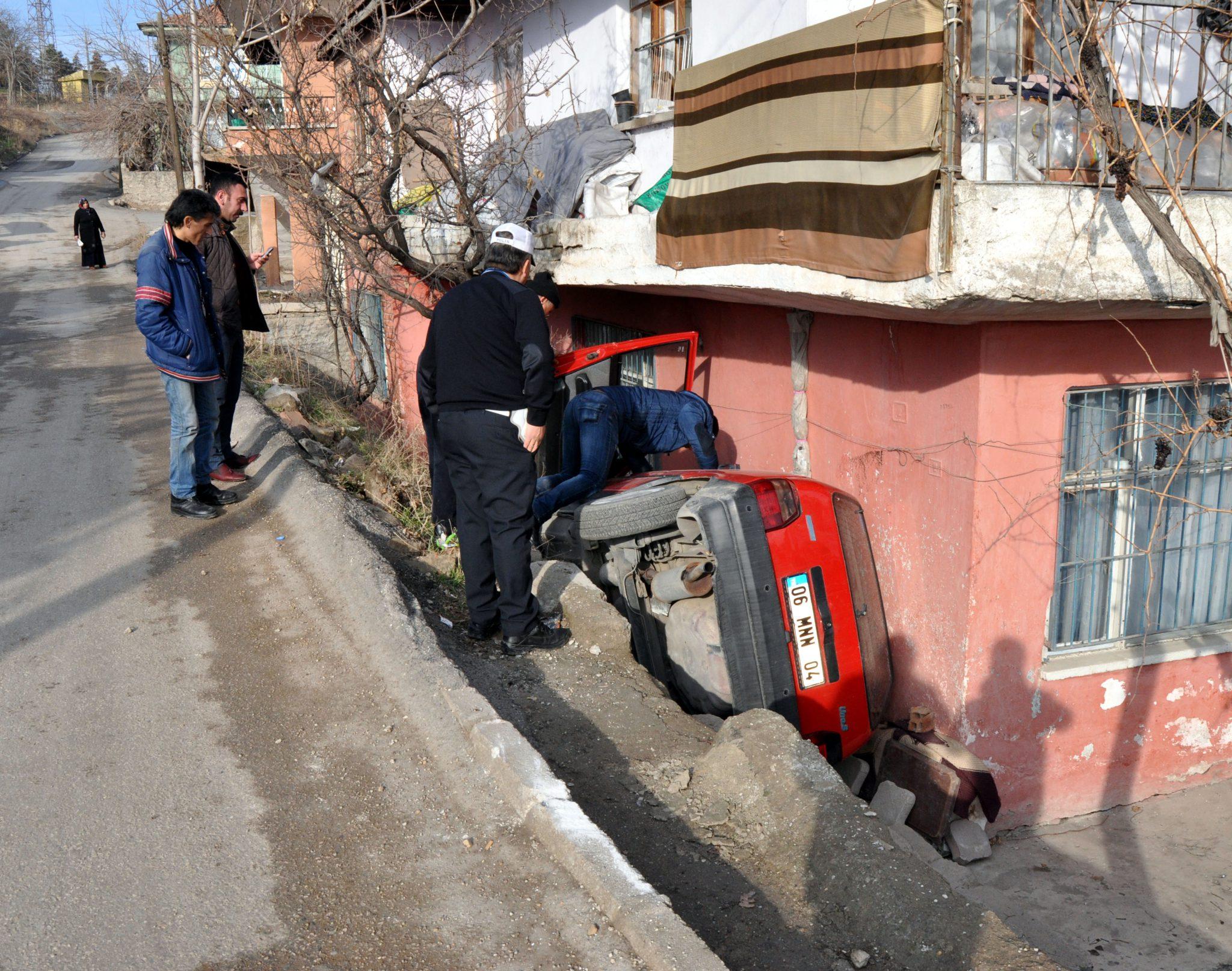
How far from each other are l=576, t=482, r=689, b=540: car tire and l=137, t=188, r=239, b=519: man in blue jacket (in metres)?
2.23

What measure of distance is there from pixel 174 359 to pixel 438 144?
4.70 metres

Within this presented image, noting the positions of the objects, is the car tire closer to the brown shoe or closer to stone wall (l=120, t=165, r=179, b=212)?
the brown shoe

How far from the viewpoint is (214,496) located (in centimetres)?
584

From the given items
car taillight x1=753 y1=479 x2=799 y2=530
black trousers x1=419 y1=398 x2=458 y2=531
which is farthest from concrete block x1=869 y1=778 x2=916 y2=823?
black trousers x1=419 y1=398 x2=458 y2=531

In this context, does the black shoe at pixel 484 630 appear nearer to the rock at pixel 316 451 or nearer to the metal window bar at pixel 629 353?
the rock at pixel 316 451

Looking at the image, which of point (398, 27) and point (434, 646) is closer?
point (434, 646)

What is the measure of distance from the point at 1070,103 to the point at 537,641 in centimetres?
334

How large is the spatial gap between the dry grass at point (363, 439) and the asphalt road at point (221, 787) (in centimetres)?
125

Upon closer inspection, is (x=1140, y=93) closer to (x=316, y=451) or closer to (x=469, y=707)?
(x=469, y=707)

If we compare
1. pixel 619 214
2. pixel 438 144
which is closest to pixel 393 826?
pixel 619 214

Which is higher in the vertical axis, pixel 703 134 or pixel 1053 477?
pixel 703 134

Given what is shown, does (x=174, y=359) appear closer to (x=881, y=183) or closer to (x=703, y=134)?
(x=703, y=134)

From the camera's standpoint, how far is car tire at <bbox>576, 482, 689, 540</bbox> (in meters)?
4.99

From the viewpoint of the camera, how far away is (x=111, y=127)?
3503 centimetres
